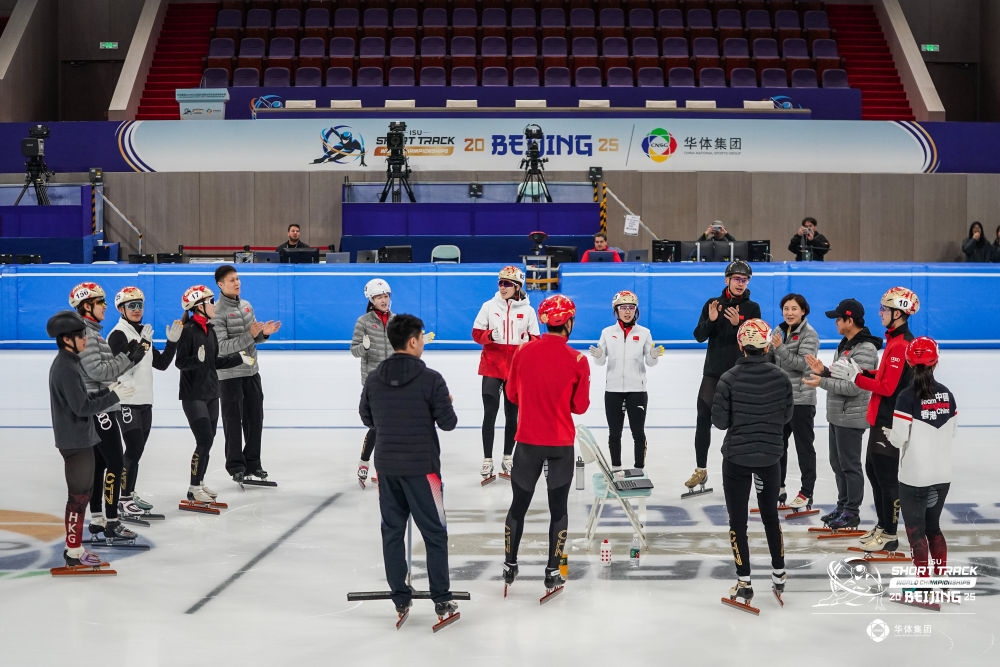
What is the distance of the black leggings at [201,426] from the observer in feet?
26.4

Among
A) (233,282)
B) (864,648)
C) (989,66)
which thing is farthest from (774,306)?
(989,66)

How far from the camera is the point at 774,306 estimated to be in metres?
18.0

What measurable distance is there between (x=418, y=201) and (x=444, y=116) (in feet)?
6.99

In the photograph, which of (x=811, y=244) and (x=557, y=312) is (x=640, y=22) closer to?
(x=811, y=244)

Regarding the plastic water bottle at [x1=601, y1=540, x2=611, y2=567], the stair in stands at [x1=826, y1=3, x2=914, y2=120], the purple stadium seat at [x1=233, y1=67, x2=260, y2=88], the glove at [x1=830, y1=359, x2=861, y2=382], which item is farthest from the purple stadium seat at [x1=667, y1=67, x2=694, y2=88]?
the plastic water bottle at [x1=601, y1=540, x2=611, y2=567]

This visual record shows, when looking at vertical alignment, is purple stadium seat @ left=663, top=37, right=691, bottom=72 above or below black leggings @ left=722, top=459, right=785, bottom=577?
above

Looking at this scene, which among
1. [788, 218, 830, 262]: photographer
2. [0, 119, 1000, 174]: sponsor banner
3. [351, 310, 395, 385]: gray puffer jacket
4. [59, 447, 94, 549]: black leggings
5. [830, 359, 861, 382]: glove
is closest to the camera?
[59, 447, 94, 549]: black leggings

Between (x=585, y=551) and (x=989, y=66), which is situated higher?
(x=989, y=66)

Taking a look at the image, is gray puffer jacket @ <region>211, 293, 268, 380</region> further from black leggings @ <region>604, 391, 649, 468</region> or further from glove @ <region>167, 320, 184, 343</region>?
black leggings @ <region>604, 391, 649, 468</region>

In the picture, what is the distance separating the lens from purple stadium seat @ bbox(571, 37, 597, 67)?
2750 centimetres

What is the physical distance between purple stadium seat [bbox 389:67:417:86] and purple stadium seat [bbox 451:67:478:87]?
1.03 m

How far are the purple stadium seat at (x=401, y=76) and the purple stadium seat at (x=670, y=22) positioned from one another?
716cm

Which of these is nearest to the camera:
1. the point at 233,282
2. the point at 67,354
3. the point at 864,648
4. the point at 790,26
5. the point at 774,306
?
the point at 864,648

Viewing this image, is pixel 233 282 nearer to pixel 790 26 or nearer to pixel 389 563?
pixel 389 563
